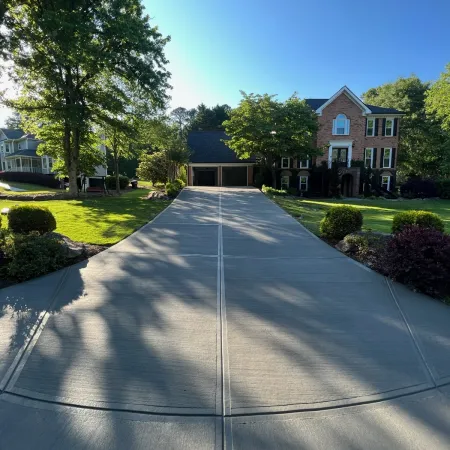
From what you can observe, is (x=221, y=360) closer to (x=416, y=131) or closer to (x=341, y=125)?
(x=341, y=125)

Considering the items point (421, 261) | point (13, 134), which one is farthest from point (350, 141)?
point (13, 134)

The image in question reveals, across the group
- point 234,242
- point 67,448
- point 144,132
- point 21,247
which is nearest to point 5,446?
point 67,448

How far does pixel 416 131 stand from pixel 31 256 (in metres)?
42.0

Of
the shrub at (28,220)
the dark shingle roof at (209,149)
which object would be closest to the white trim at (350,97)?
the dark shingle roof at (209,149)

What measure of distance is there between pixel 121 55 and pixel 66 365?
57.4 ft

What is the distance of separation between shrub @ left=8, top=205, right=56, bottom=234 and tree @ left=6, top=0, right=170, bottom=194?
26.3 ft

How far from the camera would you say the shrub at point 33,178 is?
30.9 meters

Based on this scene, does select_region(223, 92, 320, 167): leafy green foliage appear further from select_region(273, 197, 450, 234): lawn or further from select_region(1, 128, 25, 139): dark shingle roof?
select_region(1, 128, 25, 139): dark shingle roof

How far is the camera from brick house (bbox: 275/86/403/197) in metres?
29.7

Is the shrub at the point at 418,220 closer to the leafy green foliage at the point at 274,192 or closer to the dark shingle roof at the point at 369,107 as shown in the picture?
the leafy green foliage at the point at 274,192

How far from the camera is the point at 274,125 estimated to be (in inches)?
1006

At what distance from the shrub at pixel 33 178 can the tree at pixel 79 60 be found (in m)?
10.8

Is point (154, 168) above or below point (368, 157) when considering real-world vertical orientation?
below

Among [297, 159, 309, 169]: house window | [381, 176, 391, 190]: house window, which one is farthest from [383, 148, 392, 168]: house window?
[297, 159, 309, 169]: house window
